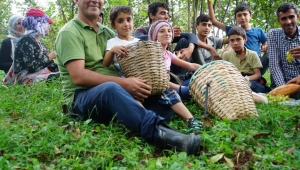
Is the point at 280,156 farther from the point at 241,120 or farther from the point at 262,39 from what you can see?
the point at 262,39

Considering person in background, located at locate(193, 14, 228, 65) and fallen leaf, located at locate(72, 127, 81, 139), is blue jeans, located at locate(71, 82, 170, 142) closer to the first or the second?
fallen leaf, located at locate(72, 127, 81, 139)

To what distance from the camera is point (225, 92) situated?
357 centimetres

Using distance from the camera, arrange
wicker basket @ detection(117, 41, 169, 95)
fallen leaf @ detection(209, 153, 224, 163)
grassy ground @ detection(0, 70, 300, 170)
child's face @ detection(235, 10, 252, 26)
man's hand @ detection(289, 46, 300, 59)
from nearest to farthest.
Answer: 1. grassy ground @ detection(0, 70, 300, 170)
2. fallen leaf @ detection(209, 153, 224, 163)
3. wicker basket @ detection(117, 41, 169, 95)
4. man's hand @ detection(289, 46, 300, 59)
5. child's face @ detection(235, 10, 252, 26)

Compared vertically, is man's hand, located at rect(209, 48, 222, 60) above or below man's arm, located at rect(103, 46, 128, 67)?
below

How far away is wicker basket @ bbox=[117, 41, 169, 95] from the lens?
3131 mm

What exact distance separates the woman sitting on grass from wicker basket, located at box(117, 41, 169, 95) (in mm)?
2647

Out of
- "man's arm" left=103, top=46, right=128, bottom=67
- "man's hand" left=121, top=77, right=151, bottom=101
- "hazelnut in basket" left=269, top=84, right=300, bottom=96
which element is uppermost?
"man's arm" left=103, top=46, right=128, bottom=67

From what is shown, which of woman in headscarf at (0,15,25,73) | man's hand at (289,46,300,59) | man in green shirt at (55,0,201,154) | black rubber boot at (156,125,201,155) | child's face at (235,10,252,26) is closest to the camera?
black rubber boot at (156,125,201,155)

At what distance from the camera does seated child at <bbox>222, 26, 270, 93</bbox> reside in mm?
5266

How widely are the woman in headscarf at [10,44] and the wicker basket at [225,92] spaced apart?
12.3 ft

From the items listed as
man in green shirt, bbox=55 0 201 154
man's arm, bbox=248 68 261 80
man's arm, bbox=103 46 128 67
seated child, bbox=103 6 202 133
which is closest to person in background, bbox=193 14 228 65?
man's arm, bbox=248 68 261 80

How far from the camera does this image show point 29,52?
17.4 ft

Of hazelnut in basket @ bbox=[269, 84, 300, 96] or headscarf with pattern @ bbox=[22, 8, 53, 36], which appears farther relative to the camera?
headscarf with pattern @ bbox=[22, 8, 53, 36]

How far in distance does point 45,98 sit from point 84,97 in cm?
182
